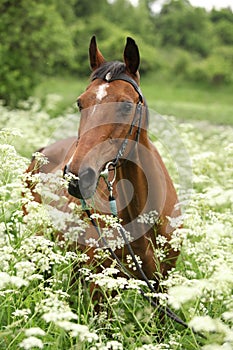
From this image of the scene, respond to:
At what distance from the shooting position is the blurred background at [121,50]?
18938mm

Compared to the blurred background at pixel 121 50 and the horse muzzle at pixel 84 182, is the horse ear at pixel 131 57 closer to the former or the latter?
the horse muzzle at pixel 84 182

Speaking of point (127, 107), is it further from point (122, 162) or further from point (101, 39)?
point (101, 39)

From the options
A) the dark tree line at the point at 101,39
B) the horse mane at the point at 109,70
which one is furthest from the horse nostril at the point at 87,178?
the dark tree line at the point at 101,39

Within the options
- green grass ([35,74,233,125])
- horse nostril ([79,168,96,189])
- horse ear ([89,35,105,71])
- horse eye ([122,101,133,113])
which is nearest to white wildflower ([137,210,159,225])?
horse nostril ([79,168,96,189])

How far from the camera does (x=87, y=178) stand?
3400mm

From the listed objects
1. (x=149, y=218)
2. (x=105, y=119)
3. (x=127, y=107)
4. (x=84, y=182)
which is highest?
(x=127, y=107)

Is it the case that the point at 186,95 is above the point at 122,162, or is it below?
above

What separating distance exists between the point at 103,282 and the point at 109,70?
5.90 ft

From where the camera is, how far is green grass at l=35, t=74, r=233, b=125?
1137 inches

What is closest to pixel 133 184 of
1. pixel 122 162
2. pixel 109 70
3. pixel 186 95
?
pixel 122 162

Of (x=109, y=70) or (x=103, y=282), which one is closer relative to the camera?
(x=103, y=282)

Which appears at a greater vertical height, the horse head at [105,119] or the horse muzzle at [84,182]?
the horse head at [105,119]

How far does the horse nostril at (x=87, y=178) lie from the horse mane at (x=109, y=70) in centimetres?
86

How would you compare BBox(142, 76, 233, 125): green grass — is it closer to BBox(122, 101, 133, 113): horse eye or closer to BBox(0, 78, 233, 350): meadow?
BBox(0, 78, 233, 350): meadow
